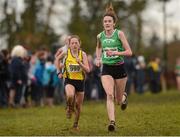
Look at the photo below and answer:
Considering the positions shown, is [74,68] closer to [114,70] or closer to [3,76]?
[114,70]

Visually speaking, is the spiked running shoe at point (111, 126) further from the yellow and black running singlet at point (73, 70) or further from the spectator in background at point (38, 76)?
the spectator in background at point (38, 76)

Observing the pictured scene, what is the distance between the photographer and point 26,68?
23.7 m

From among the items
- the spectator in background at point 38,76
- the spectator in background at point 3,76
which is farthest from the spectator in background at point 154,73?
the spectator in background at point 3,76

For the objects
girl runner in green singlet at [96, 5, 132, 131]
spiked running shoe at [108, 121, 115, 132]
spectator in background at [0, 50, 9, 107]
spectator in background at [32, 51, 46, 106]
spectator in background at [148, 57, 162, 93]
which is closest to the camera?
spiked running shoe at [108, 121, 115, 132]

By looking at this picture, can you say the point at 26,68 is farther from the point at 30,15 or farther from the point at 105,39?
the point at 30,15

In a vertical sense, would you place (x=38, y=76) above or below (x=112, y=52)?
above

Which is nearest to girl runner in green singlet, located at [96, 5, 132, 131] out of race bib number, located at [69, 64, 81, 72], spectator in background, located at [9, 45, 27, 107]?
race bib number, located at [69, 64, 81, 72]

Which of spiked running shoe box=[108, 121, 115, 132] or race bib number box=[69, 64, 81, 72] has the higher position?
race bib number box=[69, 64, 81, 72]

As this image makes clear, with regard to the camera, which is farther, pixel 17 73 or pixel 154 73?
pixel 154 73

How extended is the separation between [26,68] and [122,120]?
28.9 ft

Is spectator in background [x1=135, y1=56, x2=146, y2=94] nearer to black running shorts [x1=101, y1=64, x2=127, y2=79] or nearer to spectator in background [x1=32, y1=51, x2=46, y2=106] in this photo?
spectator in background [x1=32, y1=51, x2=46, y2=106]

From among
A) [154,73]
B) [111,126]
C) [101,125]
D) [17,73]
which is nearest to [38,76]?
[17,73]

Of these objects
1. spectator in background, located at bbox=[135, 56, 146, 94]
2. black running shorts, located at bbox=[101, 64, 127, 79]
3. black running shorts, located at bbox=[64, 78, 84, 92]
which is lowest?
black running shorts, located at bbox=[64, 78, 84, 92]

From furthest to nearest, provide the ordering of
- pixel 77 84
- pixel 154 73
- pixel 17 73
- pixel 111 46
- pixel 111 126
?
pixel 154 73
pixel 17 73
pixel 77 84
pixel 111 46
pixel 111 126
